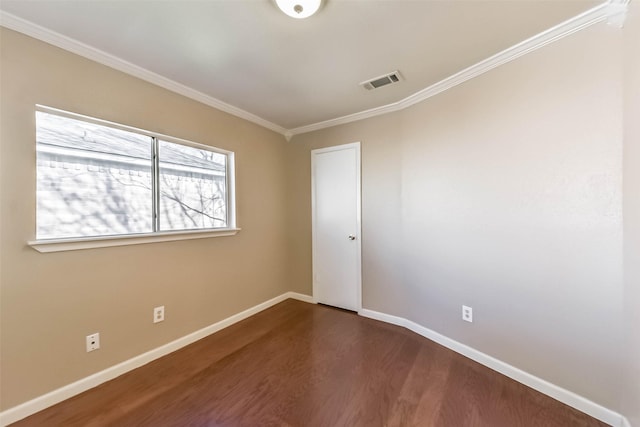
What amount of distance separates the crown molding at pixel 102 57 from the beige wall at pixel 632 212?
2.96 metres

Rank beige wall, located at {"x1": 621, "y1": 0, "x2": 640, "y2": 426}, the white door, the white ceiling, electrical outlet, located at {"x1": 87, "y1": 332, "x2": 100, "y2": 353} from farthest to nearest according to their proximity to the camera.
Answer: the white door
electrical outlet, located at {"x1": 87, "y1": 332, "x2": 100, "y2": 353}
the white ceiling
beige wall, located at {"x1": 621, "y1": 0, "x2": 640, "y2": 426}

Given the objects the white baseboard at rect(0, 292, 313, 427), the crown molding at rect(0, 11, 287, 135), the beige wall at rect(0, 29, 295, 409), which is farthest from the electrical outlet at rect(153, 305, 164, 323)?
the crown molding at rect(0, 11, 287, 135)

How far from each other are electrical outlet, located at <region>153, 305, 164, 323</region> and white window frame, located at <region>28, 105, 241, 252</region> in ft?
1.94

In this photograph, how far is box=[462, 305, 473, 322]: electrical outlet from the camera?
2044 millimetres

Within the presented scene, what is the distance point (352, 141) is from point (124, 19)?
7.29 feet

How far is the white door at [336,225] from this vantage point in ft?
9.85

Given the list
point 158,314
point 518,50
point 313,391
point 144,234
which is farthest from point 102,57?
point 518,50

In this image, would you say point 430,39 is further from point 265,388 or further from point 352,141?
point 265,388

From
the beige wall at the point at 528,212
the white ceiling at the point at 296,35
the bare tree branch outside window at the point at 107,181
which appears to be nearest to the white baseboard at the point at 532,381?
the beige wall at the point at 528,212

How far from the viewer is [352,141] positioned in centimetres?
300

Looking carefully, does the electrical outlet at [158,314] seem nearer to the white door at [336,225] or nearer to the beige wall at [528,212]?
the white door at [336,225]

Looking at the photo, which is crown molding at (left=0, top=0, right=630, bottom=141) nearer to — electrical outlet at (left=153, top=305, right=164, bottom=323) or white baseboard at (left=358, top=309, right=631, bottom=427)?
electrical outlet at (left=153, top=305, right=164, bottom=323)

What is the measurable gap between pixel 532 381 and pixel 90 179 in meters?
3.43

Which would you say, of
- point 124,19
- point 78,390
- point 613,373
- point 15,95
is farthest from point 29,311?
point 613,373
